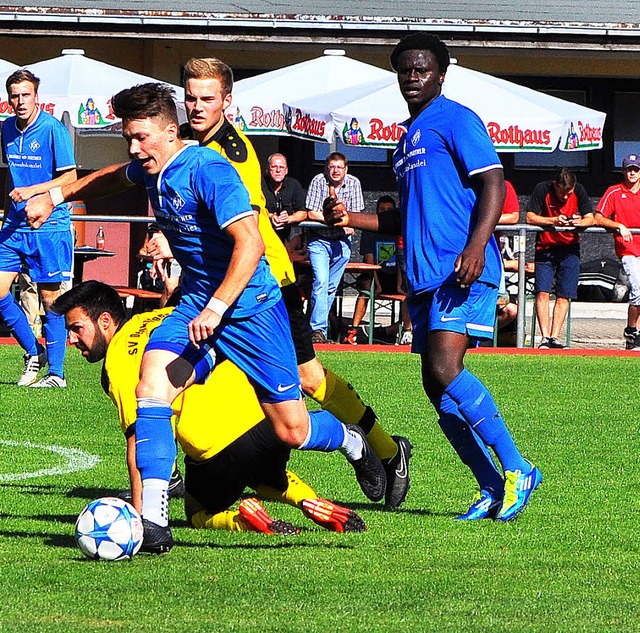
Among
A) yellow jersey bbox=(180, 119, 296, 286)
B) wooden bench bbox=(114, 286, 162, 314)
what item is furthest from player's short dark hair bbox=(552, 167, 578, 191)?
yellow jersey bbox=(180, 119, 296, 286)

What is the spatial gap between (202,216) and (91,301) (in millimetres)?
757

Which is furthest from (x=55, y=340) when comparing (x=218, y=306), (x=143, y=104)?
(x=218, y=306)

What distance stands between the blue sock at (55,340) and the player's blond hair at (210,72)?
526 cm

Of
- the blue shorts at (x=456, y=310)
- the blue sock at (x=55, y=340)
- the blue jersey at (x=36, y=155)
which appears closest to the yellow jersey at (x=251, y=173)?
the blue shorts at (x=456, y=310)

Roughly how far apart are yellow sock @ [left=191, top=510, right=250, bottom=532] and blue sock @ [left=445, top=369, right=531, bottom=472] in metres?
1.09

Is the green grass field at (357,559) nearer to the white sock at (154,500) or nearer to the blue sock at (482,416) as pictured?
the white sock at (154,500)

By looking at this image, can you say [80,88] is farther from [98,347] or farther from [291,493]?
[291,493]

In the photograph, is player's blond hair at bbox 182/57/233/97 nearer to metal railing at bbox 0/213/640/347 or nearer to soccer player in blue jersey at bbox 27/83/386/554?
soccer player in blue jersey at bbox 27/83/386/554

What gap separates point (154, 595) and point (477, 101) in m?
11.8

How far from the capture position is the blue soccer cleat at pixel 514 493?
6266mm

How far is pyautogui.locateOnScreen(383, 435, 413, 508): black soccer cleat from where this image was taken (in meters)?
6.61

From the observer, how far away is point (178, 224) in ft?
18.3

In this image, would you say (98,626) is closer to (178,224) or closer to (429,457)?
(178,224)

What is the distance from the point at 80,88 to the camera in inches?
621
